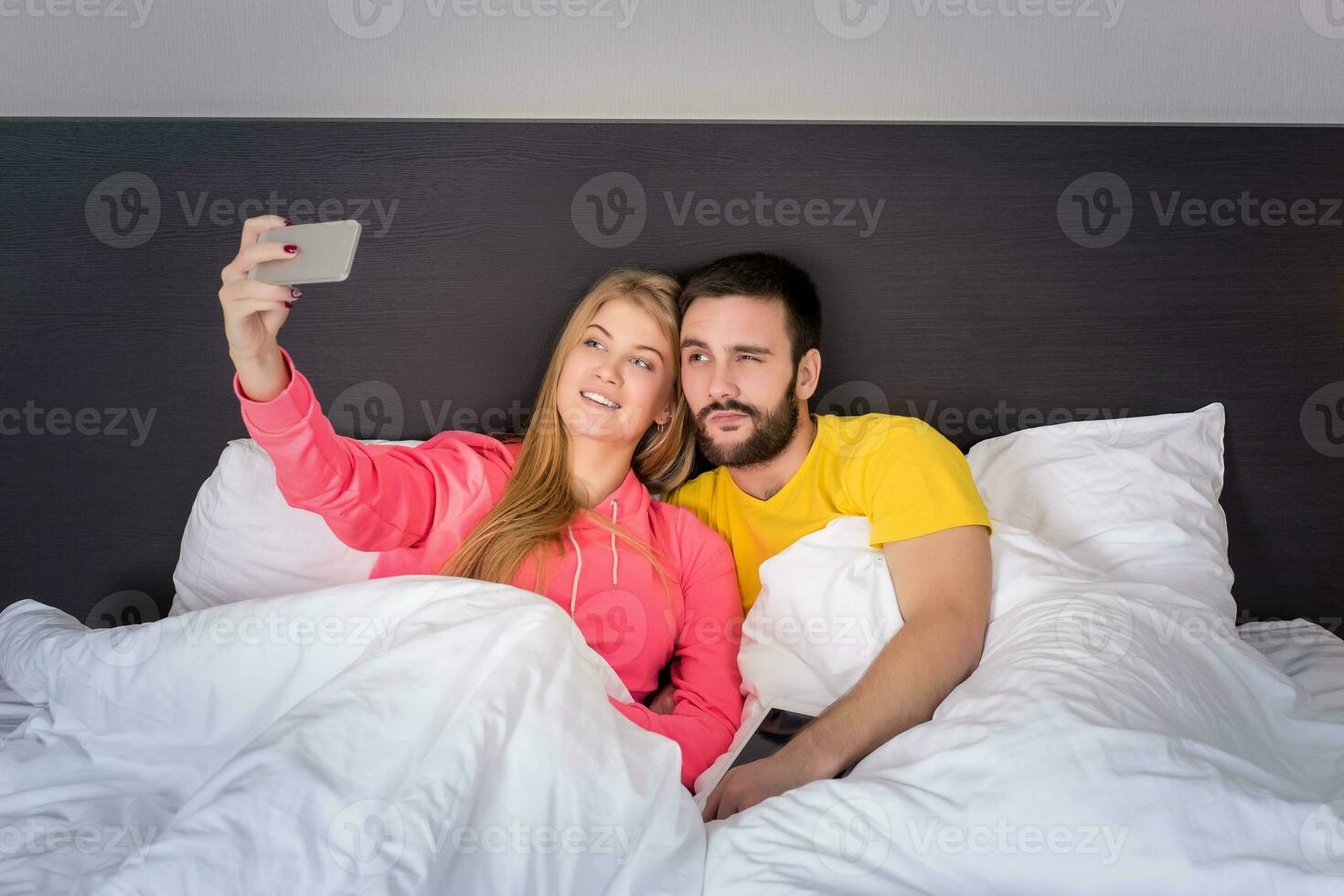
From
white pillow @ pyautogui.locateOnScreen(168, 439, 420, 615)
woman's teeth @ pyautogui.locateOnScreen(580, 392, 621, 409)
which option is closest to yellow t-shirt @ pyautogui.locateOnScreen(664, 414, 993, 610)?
woman's teeth @ pyautogui.locateOnScreen(580, 392, 621, 409)

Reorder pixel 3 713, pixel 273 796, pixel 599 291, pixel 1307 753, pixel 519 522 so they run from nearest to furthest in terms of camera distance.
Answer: pixel 273 796
pixel 1307 753
pixel 3 713
pixel 519 522
pixel 599 291

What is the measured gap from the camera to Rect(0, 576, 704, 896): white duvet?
0.80 m

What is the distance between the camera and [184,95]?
5.53ft

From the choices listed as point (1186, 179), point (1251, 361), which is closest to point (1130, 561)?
point (1251, 361)

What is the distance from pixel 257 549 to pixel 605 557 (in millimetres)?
564

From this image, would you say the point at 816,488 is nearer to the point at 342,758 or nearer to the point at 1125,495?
the point at 1125,495

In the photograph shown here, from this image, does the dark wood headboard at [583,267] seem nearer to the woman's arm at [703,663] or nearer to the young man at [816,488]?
the young man at [816,488]

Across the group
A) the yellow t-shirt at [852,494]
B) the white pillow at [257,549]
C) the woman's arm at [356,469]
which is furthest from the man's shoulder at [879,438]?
the white pillow at [257,549]

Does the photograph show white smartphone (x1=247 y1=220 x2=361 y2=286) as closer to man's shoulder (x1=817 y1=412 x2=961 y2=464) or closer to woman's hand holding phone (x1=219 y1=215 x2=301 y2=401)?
woman's hand holding phone (x1=219 y1=215 x2=301 y2=401)

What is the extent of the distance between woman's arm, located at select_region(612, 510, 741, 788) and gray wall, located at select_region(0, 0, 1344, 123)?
845 millimetres

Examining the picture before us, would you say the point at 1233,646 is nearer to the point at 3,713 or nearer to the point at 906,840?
the point at 906,840

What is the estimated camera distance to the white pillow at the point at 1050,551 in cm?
131

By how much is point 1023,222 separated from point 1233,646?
858 millimetres

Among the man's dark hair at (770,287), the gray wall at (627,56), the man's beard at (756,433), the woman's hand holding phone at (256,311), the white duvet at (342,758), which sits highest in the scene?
the gray wall at (627,56)
